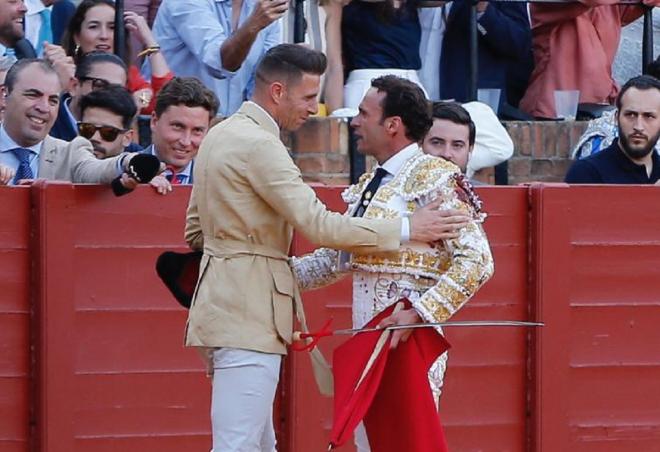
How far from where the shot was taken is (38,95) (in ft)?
21.2

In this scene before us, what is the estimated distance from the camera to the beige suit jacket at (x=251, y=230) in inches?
205

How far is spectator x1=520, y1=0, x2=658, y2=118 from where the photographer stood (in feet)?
28.7

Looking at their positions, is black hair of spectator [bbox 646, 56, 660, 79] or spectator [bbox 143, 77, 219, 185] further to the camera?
black hair of spectator [bbox 646, 56, 660, 79]

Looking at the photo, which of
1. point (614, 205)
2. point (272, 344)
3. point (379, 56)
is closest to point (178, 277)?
point (272, 344)

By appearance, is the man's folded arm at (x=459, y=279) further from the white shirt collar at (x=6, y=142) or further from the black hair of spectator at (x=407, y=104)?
the white shirt collar at (x=6, y=142)

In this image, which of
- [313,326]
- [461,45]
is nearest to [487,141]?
[461,45]

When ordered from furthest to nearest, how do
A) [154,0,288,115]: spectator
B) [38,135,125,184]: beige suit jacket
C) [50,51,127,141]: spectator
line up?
1. [154,0,288,115]: spectator
2. [50,51,127,141]: spectator
3. [38,135,125,184]: beige suit jacket

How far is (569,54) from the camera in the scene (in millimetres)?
8758

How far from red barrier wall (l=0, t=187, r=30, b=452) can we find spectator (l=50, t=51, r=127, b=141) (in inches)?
27.2

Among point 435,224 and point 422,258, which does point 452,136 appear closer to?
point 422,258

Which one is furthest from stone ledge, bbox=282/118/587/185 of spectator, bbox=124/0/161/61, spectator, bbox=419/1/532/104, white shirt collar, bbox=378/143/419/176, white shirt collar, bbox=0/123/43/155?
white shirt collar, bbox=378/143/419/176

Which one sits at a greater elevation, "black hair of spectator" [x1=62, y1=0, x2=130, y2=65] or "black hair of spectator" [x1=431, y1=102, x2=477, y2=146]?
"black hair of spectator" [x1=62, y1=0, x2=130, y2=65]

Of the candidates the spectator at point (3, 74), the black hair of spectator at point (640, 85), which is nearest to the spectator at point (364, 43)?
the black hair of spectator at point (640, 85)

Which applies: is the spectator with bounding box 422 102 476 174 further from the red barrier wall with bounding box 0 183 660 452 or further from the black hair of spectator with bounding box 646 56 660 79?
the black hair of spectator with bounding box 646 56 660 79
